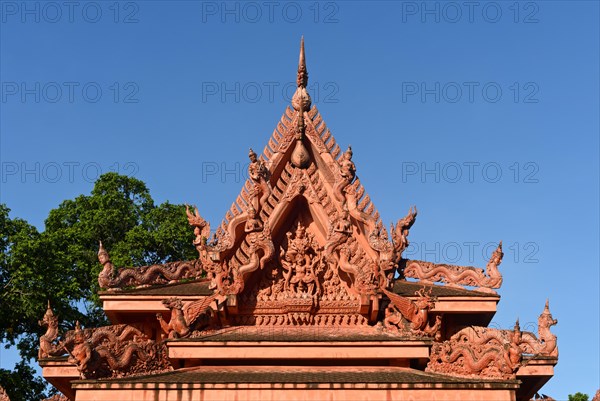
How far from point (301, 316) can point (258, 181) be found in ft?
9.10

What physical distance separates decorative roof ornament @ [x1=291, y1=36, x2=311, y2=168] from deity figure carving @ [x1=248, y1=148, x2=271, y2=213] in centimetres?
77

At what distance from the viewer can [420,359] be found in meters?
16.2

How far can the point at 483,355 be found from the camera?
15.6 m

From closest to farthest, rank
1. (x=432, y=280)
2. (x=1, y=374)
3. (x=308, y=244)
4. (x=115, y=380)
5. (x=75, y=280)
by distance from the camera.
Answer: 1. (x=115, y=380)
2. (x=308, y=244)
3. (x=432, y=280)
4. (x=1, y=374)
5. (x=75, y=280)

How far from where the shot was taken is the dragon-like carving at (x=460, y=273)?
18669mm

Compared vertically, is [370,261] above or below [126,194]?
below

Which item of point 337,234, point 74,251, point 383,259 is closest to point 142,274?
point 337,234

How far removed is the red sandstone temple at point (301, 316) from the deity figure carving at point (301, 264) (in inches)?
1.0

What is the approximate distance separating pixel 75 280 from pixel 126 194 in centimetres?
621

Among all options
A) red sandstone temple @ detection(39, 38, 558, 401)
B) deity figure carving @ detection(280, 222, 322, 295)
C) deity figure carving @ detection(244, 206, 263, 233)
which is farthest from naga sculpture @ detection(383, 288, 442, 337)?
deity figure carving @ detection(244, 206, 263, 233)

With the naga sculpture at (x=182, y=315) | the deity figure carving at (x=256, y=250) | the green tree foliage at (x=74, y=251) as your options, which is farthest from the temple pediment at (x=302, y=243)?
the green tree foliage at (x=74, y=251)

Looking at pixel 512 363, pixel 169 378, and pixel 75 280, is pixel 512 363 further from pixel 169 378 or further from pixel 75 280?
pixel 75 280

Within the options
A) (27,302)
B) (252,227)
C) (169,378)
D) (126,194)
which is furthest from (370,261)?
(126,194)

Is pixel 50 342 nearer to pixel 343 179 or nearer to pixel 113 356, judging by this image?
pixel 113 356
